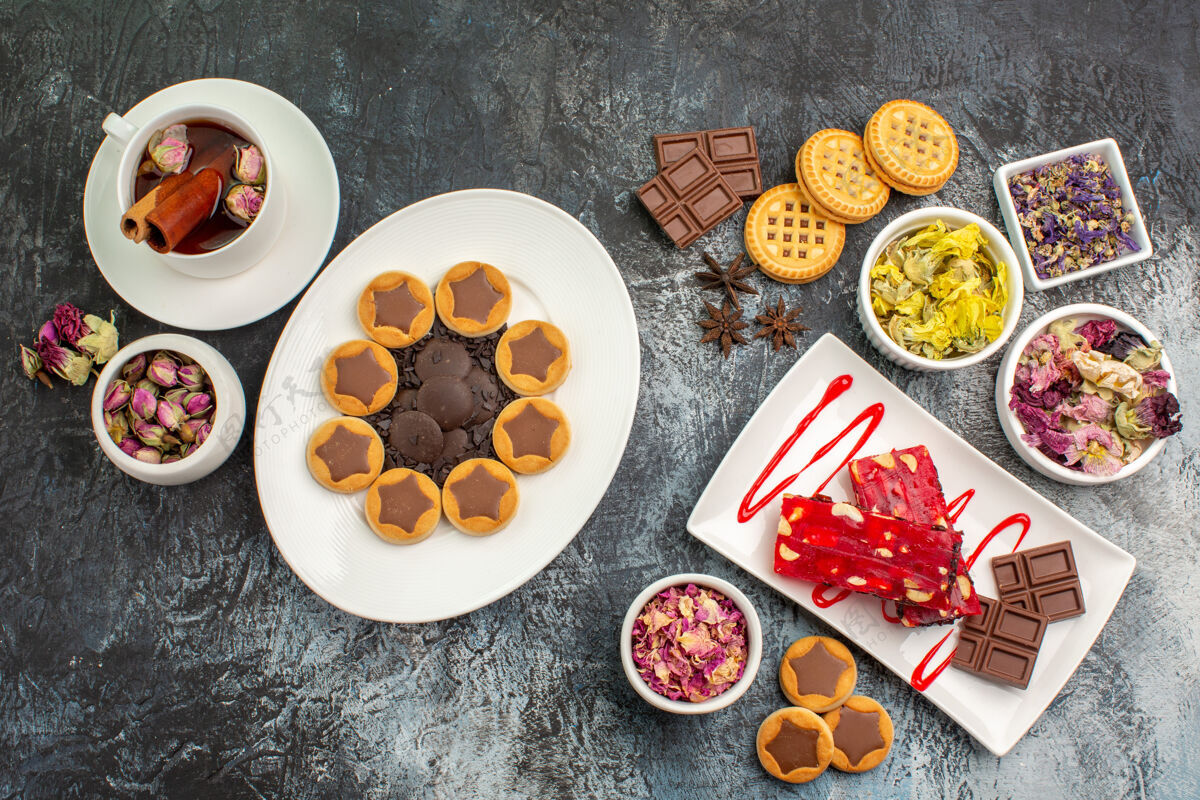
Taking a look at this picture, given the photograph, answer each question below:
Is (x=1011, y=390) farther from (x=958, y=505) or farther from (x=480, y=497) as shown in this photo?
(x=480, y=497)

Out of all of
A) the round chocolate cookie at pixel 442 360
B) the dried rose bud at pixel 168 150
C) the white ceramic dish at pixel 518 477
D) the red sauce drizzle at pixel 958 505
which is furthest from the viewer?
the red sauce drizzle at pixel 958 505

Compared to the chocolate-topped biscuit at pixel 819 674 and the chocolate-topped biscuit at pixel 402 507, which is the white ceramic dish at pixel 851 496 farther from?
the chocolate-topped biscuit at pixel 402 507

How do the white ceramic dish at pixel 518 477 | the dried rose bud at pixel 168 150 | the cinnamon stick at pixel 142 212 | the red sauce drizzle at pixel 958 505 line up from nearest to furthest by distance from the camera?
the cinnamon stick at pixel 142 212 < the dried rose bud at pixel 168 150 < the white ceramic dish at pixel 518 477 < the red sauce drizzle at pixel 958 505

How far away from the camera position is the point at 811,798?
213 centimetres

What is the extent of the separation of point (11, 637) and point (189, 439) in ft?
2.71

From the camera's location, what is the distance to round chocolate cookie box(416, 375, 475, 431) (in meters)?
1.98

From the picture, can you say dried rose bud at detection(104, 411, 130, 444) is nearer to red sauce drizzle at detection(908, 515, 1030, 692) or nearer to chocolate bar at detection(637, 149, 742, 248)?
chocolate bar at detection(637, 149, 742, 248)

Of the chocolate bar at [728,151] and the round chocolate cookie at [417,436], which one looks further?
the chocolate bar at [728,151]

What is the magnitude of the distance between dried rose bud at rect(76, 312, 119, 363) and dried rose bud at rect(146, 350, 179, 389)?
10.7 inches

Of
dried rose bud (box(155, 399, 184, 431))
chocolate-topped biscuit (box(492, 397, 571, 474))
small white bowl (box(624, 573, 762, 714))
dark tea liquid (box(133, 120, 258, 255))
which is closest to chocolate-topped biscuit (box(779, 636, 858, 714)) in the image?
small white bowl (box(624, 573, 762, 714))

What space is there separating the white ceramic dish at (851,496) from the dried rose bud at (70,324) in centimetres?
180

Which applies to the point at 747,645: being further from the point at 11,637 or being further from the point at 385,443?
the point at 11,637

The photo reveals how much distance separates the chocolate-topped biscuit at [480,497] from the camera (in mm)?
1921

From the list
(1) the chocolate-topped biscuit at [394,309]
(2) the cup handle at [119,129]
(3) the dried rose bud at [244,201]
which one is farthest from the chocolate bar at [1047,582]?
(2) the cup handle at [119,129]
